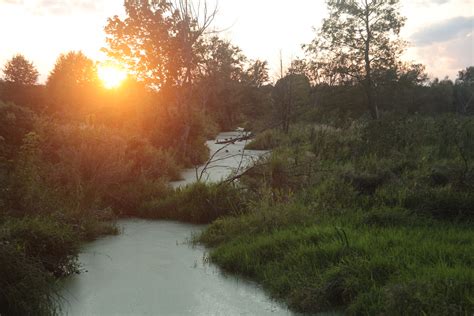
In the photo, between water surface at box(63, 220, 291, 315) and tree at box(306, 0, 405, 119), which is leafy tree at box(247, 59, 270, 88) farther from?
water surface at box(63, 220, 291, 315)

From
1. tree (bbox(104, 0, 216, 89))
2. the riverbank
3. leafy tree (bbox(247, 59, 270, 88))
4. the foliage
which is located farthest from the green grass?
leafy tree (bbox(247, 59, 270, 88))

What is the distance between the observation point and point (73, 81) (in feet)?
155

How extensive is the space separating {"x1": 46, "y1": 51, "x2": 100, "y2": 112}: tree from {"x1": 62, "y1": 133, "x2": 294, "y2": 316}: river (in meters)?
37.8

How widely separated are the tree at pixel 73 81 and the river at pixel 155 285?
124ft

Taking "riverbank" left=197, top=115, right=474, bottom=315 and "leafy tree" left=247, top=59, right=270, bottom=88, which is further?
"leafy tree" left=247, top=59, right=270, bottom=88

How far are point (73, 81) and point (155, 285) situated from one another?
45823 mm

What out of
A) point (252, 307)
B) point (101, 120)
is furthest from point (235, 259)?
point (101, 120)

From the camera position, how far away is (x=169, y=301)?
516 centimetres

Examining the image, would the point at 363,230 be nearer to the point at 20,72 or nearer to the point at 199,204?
the point at 199,204

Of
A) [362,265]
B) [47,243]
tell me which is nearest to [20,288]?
[47,243]

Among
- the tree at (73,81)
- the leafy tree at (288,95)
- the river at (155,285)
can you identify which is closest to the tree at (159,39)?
the leafy tree at (288,95)

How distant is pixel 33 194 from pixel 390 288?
18.8 feet

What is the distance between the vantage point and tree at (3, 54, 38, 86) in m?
46.8

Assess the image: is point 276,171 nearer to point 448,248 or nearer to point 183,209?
point 183,209
